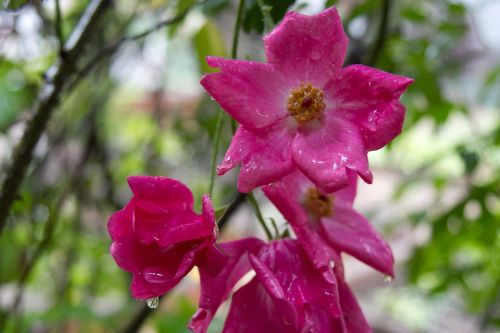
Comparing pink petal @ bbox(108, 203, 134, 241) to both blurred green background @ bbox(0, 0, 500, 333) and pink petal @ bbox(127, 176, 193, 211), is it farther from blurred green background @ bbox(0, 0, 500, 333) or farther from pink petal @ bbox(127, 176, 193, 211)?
blurred green background @ bbox(0, 0, 500, 333)

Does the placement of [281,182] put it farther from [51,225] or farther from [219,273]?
[51,225]

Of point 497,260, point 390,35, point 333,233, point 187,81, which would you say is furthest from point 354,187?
point 187,81

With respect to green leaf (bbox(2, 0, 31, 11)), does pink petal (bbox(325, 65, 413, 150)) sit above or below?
below

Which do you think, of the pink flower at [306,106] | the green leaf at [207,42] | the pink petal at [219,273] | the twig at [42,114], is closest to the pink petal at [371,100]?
the pink flower at [306,106]

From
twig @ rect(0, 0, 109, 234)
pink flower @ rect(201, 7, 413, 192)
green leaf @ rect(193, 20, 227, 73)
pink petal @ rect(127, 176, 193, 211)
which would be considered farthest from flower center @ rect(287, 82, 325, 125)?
green leaf @ rect(193, 20, 227, 73)

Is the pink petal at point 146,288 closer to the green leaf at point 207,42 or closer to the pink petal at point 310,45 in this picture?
the pink petal at point 310,45

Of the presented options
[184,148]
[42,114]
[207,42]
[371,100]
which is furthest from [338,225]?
[184,148]

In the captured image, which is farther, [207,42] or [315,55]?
[207,42]
